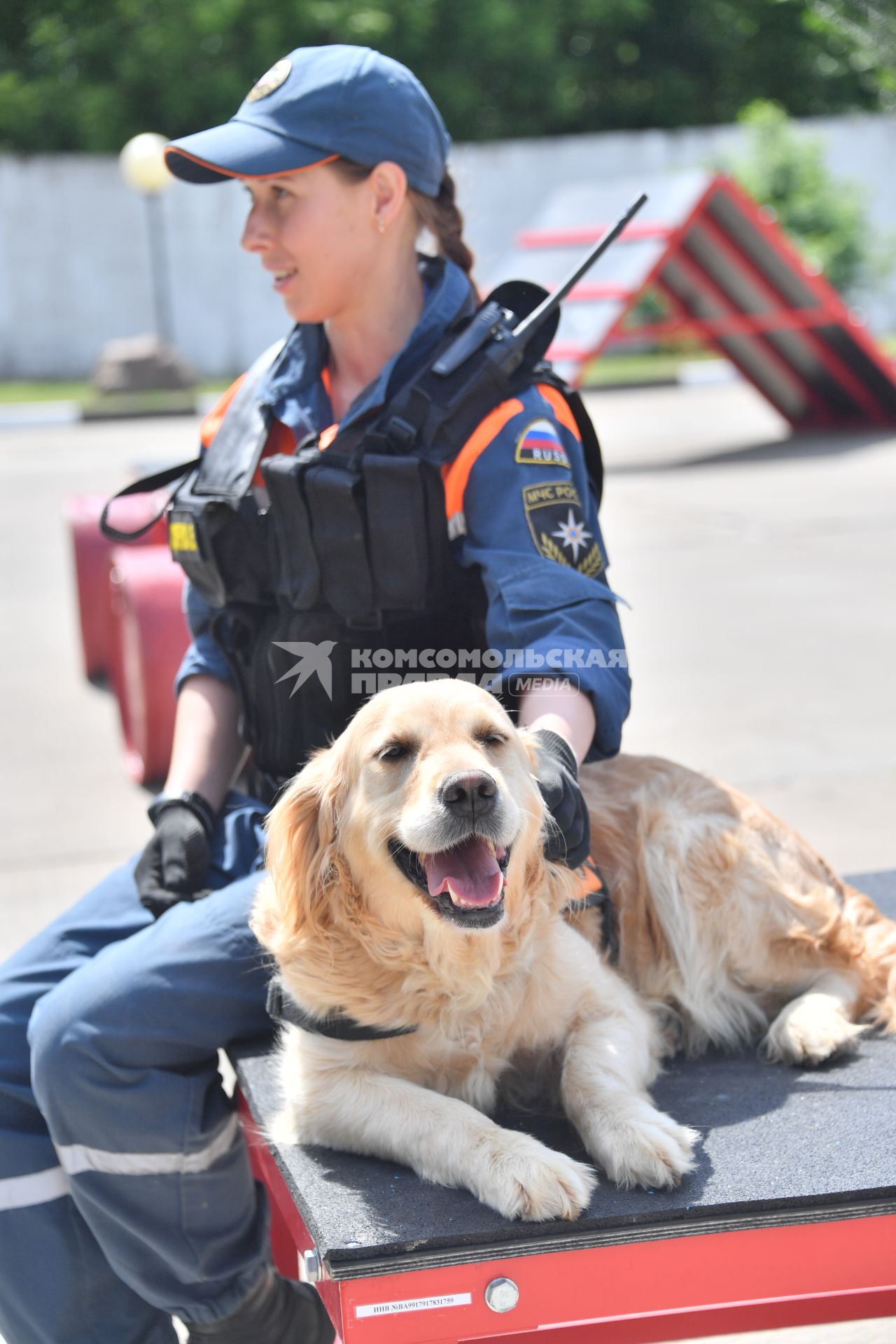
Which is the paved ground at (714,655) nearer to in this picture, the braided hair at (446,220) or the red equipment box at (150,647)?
the red equipment box at (150,647)

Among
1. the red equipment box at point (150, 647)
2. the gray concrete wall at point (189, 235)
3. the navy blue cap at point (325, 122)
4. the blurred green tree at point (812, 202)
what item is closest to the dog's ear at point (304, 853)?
the navy blue cap at point (325, 122)

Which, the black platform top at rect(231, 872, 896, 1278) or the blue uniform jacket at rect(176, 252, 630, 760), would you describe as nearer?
the black platform top at rect(231, 872, 896, 1278)

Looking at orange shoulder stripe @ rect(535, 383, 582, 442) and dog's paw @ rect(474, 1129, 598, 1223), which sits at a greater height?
orange shoulder stripe @ rect(535, 383, 582, 442)

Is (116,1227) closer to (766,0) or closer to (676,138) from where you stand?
(676,138)

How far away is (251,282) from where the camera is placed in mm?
25031

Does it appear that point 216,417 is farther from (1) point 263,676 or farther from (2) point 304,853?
(2) point 304,853

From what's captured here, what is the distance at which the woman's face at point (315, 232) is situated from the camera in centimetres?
263

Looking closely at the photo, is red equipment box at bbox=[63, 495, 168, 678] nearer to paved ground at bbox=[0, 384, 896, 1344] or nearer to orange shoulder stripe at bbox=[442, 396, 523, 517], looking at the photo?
paved ground at bbox=[0, 384, 896, 1344]

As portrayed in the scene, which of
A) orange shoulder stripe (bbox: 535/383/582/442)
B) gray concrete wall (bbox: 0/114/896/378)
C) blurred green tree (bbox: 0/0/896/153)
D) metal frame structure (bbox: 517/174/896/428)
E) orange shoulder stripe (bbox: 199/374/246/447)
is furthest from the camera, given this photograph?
blurred green tree (bbox: 0/0/896/153)

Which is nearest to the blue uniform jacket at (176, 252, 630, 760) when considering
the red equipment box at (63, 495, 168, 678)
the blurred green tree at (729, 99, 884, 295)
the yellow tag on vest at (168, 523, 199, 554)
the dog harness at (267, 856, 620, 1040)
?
the dog harness at (267, 856, 620, 1040)

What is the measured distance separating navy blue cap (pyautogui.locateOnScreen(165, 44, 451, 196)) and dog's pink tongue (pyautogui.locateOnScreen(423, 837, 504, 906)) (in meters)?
1.33

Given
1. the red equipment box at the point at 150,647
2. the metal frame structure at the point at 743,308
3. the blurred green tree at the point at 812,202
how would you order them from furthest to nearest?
1. the blurred green tree at the point at 812,202
2. the metal frame structure at the point at 743,308
3. the red equipment box at the point at 150,647

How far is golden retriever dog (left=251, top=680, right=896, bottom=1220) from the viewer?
78.9 inches

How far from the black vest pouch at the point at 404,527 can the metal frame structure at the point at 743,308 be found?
9.32m
